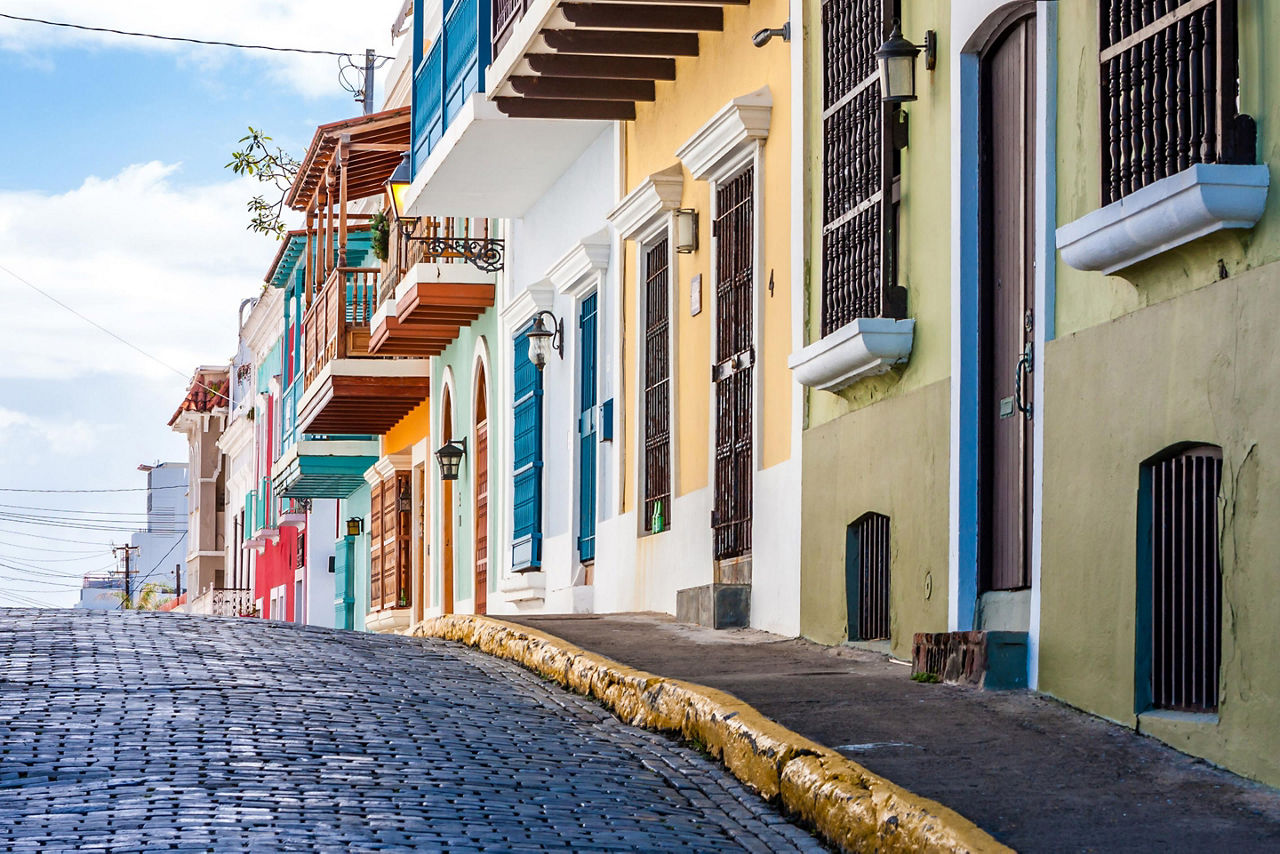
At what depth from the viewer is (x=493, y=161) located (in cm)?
1733

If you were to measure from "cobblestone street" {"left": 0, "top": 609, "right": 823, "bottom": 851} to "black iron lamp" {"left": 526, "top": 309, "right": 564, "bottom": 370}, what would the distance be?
6.82 metres

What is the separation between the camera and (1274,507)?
5.99 m

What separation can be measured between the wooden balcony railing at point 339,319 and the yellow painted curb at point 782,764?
1290 centimetres

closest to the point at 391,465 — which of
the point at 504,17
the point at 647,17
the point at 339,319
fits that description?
the point at 339,319

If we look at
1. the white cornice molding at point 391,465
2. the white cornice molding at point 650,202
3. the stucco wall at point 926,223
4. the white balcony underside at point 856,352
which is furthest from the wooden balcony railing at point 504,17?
the white cornice molding at point 391,465

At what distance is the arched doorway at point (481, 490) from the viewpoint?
20641 mm

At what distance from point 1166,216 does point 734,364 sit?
5997 mm

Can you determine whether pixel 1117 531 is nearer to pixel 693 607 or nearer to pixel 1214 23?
pixel 1214 23

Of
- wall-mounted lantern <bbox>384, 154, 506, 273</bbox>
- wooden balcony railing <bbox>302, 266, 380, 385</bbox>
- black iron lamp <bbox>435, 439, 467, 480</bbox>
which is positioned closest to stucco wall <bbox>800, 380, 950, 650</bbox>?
wall-mounted lantern <bbox>384, 154, 506, 273</bbox>

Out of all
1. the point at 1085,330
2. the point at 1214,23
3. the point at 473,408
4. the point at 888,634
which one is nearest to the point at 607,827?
the point at 1085,330

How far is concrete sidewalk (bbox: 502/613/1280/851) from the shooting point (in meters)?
5.42

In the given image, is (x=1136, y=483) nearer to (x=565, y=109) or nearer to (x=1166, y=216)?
(x=1166, y=216)

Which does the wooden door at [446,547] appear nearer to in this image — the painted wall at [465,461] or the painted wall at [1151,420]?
the painted wall at [465,461]

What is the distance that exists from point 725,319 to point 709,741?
5.33 m
